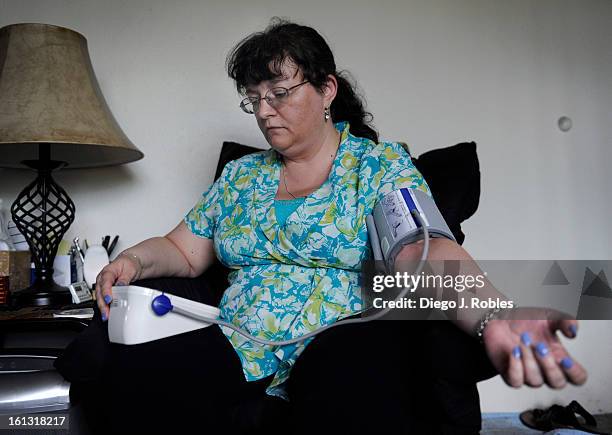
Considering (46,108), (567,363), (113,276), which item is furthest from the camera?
(46,108)

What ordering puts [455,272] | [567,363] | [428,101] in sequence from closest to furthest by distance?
1. [567,363]
2. [455,272]
3. [428,101]

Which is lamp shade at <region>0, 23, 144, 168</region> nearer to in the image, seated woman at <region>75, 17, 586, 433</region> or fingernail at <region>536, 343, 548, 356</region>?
seated woman at <region>75, 17, 586, 433</region>

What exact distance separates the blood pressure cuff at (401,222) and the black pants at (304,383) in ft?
0.42

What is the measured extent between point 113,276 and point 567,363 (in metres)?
0.81

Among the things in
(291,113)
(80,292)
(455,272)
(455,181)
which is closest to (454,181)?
(455,181)

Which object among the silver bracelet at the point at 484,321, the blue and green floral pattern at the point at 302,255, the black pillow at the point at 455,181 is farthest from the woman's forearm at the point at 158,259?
the silver bracelet at the point at 484,321

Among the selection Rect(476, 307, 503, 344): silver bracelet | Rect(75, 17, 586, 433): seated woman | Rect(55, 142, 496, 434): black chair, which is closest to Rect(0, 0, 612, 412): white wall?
Rect(55, 142, 496, 434): black chair

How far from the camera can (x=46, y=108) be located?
Result: 141 cm

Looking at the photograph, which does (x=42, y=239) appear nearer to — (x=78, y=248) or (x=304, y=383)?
(x=78, y=248)

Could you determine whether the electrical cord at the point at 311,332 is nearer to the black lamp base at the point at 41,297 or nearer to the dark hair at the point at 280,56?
the dark hair at the point at 280,56

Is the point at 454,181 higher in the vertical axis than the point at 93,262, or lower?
higher

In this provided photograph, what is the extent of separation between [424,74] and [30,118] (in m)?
1.24

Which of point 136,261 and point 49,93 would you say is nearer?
point 136,261

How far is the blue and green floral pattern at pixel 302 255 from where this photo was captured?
1064 mm
